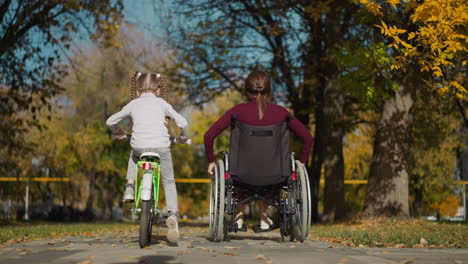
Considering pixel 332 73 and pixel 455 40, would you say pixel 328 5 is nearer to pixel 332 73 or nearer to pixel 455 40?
pixel 332 73

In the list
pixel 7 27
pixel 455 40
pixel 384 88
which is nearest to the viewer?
pixel 455 40

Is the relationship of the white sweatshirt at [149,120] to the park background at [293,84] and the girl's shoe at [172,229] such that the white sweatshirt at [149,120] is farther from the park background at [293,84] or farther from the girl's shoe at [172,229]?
the park background at [293,84]

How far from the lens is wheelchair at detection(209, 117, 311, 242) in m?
6.42

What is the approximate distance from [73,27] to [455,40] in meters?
9.48

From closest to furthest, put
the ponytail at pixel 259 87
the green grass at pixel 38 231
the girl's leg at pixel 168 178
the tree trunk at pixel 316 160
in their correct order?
the girl's leg at pixel 168 178
the ponytail at pixel 259 87
the green grass at pixel 38 231
the tree trunk at pixel 316 160

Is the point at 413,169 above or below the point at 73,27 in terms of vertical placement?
below

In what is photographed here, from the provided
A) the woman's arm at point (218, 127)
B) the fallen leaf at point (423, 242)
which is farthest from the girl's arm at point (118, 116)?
the fallen leaf at point (423, 242)

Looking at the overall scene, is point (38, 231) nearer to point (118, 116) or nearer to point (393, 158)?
point (118, 116)

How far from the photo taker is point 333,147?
17.5 m

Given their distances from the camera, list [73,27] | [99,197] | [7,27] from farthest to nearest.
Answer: [99,197]
[73,27]
[7,27]

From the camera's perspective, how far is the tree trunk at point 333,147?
57.0 ft

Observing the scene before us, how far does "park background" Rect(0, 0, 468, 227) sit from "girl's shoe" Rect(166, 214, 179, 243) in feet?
16.3

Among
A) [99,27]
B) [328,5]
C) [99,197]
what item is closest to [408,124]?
[328,5]

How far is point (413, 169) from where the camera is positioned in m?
26.9
